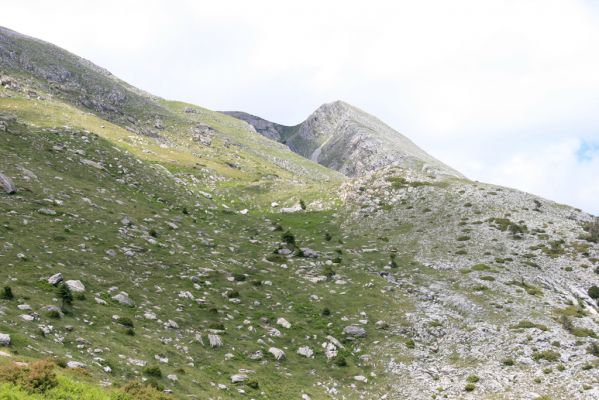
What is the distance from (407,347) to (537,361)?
→ 780cm

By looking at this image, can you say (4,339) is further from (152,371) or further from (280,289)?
(280,289)

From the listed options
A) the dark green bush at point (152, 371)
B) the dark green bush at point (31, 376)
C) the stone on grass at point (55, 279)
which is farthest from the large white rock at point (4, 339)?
the stone on grass at point (55, 279)

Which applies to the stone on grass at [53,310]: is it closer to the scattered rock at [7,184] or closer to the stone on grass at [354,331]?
the scattered rock at [7,184]

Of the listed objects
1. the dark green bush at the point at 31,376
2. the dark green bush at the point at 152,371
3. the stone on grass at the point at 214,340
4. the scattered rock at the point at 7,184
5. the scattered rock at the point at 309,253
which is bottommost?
the stone on grass at the point at 214,340

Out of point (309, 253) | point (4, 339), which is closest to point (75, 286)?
point (4, 339)

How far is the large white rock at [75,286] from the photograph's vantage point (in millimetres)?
22336

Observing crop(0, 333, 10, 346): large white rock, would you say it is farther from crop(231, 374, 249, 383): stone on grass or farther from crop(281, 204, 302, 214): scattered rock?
crop(281, 204, 302, 214): scattered rock

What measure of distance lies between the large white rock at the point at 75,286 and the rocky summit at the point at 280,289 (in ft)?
0.27

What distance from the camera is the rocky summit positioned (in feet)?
63.9

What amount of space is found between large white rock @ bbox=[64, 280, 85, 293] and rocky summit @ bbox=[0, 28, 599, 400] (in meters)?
0.08

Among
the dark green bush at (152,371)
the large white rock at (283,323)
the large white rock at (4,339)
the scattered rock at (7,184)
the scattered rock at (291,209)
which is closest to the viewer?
the large white rock at (4,339)

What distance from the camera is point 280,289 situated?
34656mm

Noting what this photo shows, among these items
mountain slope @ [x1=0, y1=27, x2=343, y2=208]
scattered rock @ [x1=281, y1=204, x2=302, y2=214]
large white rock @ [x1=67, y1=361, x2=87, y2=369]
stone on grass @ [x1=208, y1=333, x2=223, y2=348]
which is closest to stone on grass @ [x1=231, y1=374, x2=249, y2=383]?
stone on grass @ [x1=208, y1=333, x2=223, y2=348]

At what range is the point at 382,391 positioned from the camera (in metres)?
24.0
